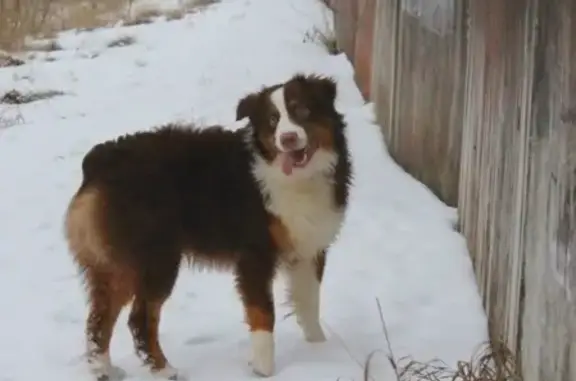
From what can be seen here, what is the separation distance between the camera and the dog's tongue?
4.95m

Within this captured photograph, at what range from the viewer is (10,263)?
6.91m

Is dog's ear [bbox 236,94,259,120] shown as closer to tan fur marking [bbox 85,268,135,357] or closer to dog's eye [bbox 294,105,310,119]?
dog's eye [bbox 294,105,310,119]

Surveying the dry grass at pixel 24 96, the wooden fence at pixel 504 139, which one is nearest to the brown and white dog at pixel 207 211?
the wooden fence at pixel 504 139

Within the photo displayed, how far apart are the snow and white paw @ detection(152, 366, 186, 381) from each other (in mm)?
82

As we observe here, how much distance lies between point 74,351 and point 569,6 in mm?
3073

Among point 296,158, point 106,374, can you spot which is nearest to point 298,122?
point 296,158

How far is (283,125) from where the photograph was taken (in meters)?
4.82

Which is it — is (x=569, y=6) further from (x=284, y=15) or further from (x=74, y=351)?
(x=284, y=15)

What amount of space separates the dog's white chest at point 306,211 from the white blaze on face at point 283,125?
289mm

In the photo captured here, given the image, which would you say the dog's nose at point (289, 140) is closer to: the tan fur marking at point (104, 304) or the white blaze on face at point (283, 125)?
the white blaze on face at point (283, 125)

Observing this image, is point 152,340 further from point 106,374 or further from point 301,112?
point 301,112

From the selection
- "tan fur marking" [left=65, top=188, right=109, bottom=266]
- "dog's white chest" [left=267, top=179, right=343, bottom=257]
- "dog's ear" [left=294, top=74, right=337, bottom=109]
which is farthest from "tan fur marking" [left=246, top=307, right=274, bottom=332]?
"dog's ear" [left=294, top=74, right=337, bottom=109]

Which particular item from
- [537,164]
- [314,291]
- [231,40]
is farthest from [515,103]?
[231,40]

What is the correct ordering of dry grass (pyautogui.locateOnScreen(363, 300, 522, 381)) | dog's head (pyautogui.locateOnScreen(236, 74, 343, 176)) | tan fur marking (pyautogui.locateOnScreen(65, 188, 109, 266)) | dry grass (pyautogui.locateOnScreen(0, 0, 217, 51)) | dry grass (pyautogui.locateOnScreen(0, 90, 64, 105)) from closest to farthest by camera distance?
dry grass (pyautogui.locateOnScreen(363, 300, 522, 381)) < dog's head (pyautogui.locateOnScreen(236, 74, 343, 176)) < tan fur marking (pyautogui.locateOnScreen(65, 188, 109, 266)) < dry grass (pyautogui.locateOnScreen(0, 90, 64, 105)) < dry grass (pyautogui.locateOnScreen(0, 0, 217, 51))
